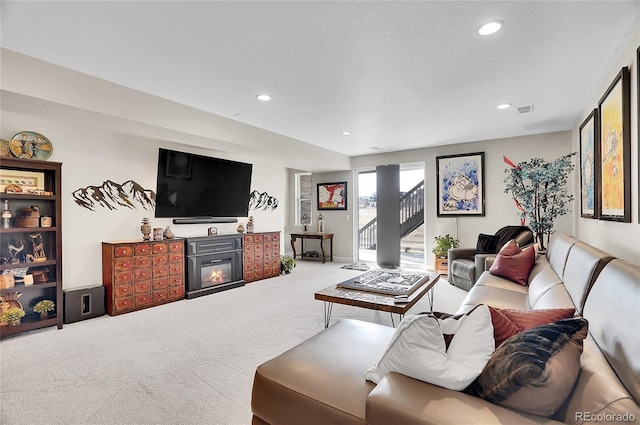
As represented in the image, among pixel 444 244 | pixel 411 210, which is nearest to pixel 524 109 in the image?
pixel 444 244

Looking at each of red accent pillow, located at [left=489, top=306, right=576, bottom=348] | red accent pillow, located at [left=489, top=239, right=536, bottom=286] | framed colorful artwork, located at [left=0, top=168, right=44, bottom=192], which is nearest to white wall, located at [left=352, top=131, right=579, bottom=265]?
red accent pillow, located at [left=489, top=239, right=536, bottom=286]

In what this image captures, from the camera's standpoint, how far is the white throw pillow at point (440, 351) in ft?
3.52

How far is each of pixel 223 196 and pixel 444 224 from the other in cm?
411

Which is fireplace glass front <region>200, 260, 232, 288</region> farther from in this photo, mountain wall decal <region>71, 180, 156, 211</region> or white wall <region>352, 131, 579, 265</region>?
white wall <region>352, 131, 579, 265</region>

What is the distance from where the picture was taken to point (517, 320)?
1.32 metres

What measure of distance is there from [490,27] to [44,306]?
4745 mm

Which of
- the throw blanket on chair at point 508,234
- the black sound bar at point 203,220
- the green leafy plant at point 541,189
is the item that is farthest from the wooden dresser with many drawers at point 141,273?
the green leafy plant at point 541,189

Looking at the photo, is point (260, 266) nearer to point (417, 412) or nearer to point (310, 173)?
point (310, 173)

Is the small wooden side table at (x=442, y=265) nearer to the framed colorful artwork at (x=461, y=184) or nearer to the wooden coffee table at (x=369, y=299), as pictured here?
the framed colorful artwork at (x=461, y=184)

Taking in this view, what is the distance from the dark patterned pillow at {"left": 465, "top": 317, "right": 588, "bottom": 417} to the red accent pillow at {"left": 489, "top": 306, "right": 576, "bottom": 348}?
0.65 ft

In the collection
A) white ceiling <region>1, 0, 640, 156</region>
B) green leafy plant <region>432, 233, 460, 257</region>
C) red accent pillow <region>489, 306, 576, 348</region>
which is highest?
white ceiling <region>1, 0, 640, 156</region>

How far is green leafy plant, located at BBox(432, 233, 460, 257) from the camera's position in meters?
5.71

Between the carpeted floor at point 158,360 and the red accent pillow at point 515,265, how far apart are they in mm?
774

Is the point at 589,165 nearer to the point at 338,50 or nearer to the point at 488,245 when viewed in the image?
the point at 488,245
